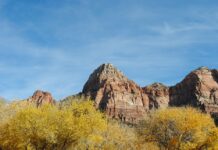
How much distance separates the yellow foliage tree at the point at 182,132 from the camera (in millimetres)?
67875

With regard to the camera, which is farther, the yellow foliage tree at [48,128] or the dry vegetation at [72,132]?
the dry vegetation at [72,132]

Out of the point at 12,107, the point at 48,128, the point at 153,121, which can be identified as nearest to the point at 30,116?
the point at 48,128

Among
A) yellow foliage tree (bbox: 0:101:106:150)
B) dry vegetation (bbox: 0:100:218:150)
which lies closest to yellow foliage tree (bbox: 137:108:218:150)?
dry vegetation (bbox: 0:100:218:150)

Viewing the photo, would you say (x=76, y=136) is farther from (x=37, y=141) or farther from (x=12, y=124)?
(x=12, y=124)

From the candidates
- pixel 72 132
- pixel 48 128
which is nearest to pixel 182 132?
pixel 72 132

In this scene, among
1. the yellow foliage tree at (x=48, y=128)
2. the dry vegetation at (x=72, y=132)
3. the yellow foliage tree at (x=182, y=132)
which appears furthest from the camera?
the yellow foliage tree at (x=182, y=132)

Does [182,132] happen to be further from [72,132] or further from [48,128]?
[48,128]

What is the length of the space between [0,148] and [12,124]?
5.63 m

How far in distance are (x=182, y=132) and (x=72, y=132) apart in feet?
79.7

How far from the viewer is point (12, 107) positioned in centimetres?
6156

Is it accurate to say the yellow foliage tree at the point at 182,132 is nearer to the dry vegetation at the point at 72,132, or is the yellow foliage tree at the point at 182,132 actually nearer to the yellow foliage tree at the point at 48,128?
the dry vegetation at the point at 72,132

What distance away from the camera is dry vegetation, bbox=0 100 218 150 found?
169 feet

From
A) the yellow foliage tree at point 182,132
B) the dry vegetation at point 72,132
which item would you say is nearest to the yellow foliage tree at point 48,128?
the dry vegetation at point 72,132

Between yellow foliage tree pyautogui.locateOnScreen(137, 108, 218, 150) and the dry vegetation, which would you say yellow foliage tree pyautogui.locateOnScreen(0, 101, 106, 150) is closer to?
the dry vegetation
